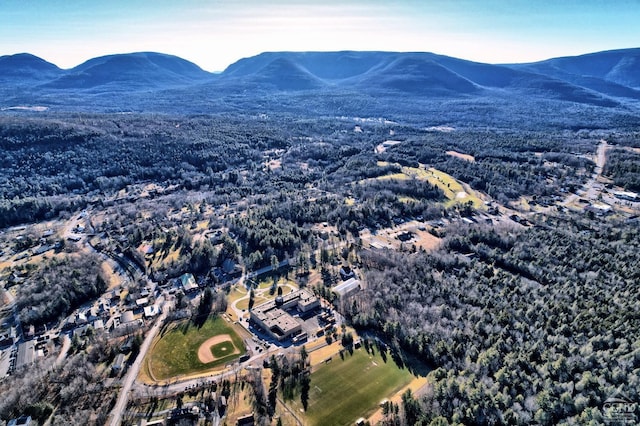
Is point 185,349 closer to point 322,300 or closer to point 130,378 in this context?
point 130,378

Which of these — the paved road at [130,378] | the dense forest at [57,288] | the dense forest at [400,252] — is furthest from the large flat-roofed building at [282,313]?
the dense forest at [57,288]

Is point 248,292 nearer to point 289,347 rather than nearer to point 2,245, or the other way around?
point 289,347

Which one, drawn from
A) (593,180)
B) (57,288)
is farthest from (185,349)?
(593,180)

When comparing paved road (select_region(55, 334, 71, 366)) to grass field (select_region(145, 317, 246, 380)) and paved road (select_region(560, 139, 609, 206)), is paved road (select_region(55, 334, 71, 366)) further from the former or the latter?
paved road (select_region(560, 139, 609, 206))

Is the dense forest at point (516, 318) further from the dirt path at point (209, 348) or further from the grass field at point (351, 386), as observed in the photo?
the dirt path at point (209, 348)

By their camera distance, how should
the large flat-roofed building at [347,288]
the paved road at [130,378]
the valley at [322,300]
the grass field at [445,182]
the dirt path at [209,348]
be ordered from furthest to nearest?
the grass field at [445,182], the large flat-roofed building at [347,288], the dirt path at [209,348], the valley at [322,300], the paved road at [130,378]

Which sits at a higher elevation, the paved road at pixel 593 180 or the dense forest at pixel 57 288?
the dense forest at pixel 57 288
